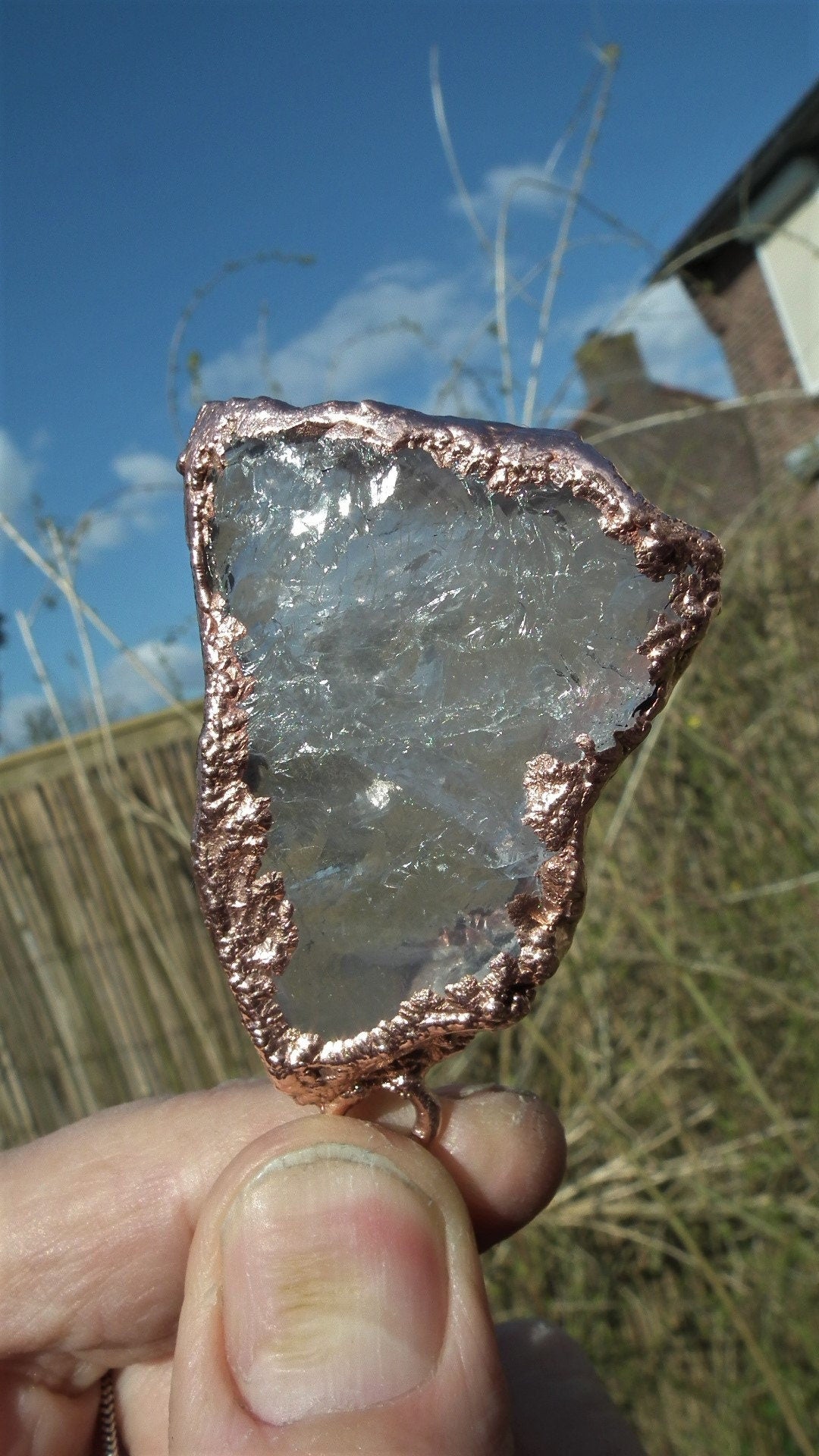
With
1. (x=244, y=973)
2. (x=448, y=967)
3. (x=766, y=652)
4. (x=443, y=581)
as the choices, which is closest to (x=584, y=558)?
(x=443, y=581)

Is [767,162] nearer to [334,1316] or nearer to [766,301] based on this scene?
[766,301]

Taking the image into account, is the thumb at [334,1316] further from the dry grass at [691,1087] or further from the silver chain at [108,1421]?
the dry grass at [691,1087]

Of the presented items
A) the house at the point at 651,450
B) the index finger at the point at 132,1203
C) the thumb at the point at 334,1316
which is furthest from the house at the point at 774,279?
the thumb at the point at 334,1316

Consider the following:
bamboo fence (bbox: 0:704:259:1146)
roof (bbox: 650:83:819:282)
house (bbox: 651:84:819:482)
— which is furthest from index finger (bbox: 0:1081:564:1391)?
roof (bbox: 650:83:819:282)

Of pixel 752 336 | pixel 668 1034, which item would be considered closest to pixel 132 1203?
pixel 668 1034

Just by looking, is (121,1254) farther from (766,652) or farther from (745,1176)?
(766,652)
